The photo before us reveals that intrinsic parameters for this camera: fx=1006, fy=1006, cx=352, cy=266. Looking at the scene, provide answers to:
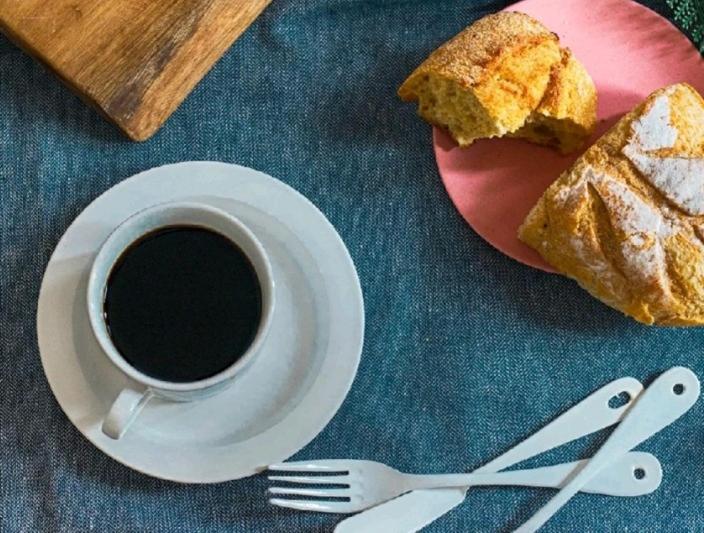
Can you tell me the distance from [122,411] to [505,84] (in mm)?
473

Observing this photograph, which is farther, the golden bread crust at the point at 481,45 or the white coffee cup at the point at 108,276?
the golden bread crust at the point at 481,45

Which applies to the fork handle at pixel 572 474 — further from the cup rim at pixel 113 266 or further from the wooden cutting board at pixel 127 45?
the wooden cutting board at pixel 127 45

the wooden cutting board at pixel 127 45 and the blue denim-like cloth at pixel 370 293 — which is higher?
the wooden cutting board at pixel 127 45

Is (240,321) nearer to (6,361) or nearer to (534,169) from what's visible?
(6,361)

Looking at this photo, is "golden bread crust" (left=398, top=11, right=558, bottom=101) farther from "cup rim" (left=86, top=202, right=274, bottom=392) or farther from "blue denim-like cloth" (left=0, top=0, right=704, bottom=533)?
→ "cup rim" (left=86, top=202, right=274, bottom=392)

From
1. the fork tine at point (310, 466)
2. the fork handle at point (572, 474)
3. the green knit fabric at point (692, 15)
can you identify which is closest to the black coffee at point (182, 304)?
the fork tine at point (310, 466)

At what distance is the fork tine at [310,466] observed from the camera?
963 millimetres

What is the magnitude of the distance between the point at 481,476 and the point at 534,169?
1.05 feet

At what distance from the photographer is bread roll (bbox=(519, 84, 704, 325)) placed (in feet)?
3.15

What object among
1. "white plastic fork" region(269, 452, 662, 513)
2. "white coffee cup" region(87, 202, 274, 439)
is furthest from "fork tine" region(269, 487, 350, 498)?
"white coffee cup" region(87, 202, 274, 439)

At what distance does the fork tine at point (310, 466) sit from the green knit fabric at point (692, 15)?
0.57m

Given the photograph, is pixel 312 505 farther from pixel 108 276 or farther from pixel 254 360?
pixel 108 276

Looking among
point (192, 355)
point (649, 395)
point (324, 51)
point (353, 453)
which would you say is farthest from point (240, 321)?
point (649, 395)

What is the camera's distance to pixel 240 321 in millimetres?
893
